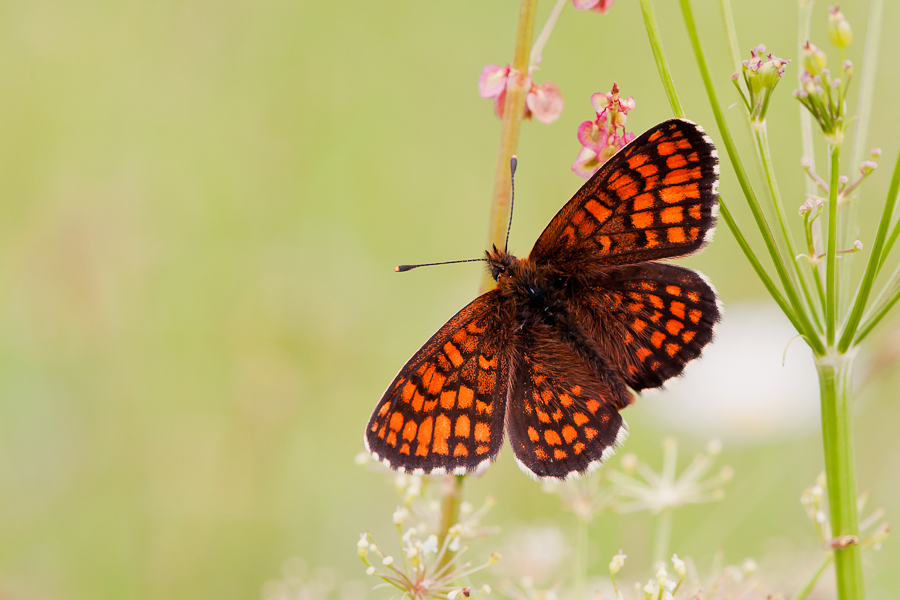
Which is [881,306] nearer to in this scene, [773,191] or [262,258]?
[773,191]

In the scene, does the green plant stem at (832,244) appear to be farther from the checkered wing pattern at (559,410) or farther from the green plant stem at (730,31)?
the checkered wing pattern at (559,410)

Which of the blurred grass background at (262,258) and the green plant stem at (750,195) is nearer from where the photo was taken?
the green plant stem at (750,195)

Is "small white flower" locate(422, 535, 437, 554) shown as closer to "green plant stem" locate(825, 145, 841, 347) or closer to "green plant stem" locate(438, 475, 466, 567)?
"green plant stem" locate(438, 475, 466, 567)

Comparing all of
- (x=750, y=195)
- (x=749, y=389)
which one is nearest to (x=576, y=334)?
(x=750, y=195)

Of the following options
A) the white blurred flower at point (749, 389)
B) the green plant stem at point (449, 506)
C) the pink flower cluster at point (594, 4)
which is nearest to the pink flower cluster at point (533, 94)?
the pink flower cluster at point (594, 4)

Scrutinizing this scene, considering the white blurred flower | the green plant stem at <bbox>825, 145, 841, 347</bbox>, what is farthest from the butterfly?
the white blurred flower

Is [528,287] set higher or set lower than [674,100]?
lower
